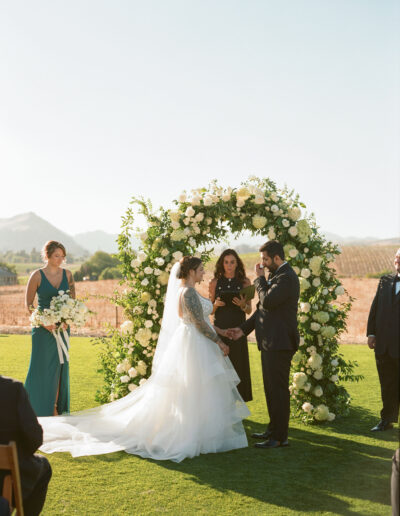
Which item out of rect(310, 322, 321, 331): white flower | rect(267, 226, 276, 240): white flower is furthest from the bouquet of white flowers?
rect(310, 322, 321, 331): white flower

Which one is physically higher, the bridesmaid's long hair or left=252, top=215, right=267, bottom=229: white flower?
left=252, top=215, right=267, bottom=229: white flower

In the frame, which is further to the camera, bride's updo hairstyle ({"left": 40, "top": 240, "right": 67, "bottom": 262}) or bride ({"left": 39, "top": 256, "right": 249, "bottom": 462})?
bride's updo hairstyle ({"left": 40, "top": 240, "right": 67, "bottom": 262})

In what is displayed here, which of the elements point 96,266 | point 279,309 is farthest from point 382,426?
point 96,266

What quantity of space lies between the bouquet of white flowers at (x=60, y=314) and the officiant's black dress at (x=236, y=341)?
6.28ft

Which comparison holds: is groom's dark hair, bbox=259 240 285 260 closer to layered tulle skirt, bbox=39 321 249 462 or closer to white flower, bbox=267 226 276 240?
layered tulle skirt, bbox=39 321 249 462

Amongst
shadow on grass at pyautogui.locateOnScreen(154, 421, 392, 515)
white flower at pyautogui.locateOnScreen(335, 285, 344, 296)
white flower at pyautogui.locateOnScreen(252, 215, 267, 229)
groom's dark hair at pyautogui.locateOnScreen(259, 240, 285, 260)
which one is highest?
white flower at pyautogui.locateOnScreen(252, 215, 267, 229)

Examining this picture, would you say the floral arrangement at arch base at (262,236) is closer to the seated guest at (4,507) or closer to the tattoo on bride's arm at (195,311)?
the tattoo on bride's arm at (195,311)

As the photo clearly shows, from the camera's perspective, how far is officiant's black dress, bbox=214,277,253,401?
7734mm

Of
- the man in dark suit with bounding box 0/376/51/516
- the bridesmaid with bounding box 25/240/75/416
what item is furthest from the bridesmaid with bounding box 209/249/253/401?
the man in dark suit with bounding box 0/376/51/516

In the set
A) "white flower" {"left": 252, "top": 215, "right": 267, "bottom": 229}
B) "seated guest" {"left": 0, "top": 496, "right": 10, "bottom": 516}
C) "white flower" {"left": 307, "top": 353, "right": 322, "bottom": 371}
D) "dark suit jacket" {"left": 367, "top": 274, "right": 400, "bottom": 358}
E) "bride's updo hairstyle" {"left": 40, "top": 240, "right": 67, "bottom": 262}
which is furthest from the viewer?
"white flower" {"left": 252, "top": 215, "right": 267, "bottom": 229}

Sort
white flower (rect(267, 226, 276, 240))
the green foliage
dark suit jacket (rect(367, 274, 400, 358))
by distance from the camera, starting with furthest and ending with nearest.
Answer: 1. the green foliage
2. white flower (rect(267, 226, 276, 240))
3. dark suit jacket (rect(367, 274, 400, 358))

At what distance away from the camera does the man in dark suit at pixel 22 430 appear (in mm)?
3305

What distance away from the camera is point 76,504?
183 inches

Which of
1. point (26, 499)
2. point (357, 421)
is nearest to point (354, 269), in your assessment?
point (357, 421)
